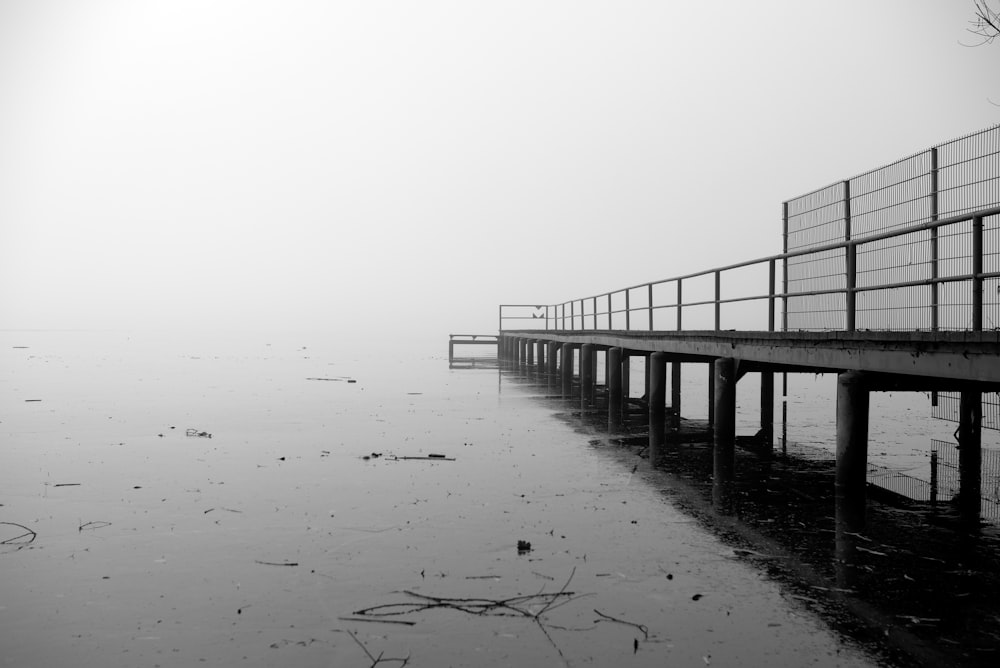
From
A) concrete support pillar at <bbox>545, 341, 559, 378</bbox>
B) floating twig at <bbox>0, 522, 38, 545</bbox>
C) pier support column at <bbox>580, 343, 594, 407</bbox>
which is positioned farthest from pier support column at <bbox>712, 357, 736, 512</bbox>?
concrete support pillar at <bbox>545, 341, 559, 378</bbox>

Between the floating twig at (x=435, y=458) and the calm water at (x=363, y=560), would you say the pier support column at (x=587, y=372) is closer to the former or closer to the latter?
the calm water at (x=363, y=560)

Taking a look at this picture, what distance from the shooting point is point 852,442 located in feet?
29.3

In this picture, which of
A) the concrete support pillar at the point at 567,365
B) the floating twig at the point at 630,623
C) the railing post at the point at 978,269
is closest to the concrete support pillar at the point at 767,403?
the railing post at the point at 978,269

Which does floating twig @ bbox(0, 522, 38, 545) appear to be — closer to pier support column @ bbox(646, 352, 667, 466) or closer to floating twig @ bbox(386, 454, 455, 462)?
floating twig @ bbox(386, 454, 455, 462)

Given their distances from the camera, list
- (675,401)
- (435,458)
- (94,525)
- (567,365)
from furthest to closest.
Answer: (567,365) → (675,401) → (435,458) → (94,525)

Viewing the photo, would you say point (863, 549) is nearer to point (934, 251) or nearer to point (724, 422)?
point (724, 422)

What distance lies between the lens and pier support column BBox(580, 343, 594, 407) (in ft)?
71.2

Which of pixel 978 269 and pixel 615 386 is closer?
pixel 978 269

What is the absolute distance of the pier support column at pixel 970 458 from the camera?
29.1ft

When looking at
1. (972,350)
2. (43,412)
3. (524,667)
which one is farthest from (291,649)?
(43,412)

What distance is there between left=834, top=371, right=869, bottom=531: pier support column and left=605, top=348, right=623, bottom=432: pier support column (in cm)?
785

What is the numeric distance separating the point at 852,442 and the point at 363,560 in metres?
→ 5.49

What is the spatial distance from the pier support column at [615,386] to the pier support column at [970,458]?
20.3 ft

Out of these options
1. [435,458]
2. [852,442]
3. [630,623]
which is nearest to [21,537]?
[630,623]
